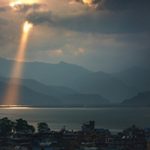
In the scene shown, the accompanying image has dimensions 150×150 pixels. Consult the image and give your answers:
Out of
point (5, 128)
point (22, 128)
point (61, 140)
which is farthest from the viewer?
point (22, 128)

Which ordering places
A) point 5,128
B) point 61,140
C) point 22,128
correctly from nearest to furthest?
point 61,140 < point 5,128 < point 22,128

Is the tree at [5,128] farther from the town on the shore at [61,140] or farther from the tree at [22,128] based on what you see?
the tree at [22,128]

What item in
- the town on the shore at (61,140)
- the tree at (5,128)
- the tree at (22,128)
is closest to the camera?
the town on the shore at (61,140)

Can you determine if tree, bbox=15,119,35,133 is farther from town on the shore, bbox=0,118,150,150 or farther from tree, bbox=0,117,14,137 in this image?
tree, bbox=0,117,14,137

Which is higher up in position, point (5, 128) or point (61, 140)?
point (5, 128)

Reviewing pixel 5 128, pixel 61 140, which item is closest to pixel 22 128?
pixel 5 128

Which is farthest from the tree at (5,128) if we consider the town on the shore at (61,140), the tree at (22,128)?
the tree at (22,128)

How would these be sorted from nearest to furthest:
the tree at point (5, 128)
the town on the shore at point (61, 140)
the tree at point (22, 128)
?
the town on the shore at point (61, 140), the tree at point (5, 128), the tree at point (22, 128)

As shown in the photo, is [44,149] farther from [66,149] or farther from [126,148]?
[126,148]

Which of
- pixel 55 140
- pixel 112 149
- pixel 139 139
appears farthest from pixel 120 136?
pixel 112 149

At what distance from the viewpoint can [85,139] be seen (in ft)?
165

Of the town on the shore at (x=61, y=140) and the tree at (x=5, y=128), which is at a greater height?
the tree at (x=5, y=128)

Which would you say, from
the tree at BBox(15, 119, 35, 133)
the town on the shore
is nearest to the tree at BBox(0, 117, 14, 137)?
the town on the shore

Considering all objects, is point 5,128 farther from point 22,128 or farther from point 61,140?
point 61,140
